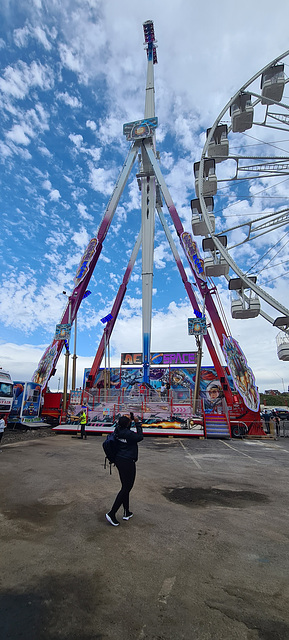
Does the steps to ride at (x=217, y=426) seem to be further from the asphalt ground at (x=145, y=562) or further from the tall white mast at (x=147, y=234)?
the tall white mast at (x=147, y=234)

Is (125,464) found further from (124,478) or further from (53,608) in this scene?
(53,608)

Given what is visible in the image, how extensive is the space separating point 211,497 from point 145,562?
296cm

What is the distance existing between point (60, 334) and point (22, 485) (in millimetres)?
21356

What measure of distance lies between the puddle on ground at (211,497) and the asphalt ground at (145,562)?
2 cm

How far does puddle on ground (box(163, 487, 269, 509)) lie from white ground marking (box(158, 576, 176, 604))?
2.53 metres

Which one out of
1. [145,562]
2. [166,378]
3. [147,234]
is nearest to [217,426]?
[145,562]

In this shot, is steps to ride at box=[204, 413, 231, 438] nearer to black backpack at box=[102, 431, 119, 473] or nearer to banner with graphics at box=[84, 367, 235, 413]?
black backpack at box=[102, 431, 119, 473]

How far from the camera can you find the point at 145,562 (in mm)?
3385

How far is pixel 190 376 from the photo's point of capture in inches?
1727

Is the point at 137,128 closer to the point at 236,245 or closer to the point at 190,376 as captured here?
the point at 236,245

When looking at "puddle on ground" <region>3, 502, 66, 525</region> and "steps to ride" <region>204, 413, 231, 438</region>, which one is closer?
"puddle on ground" <region>3, 502, 66, 525</region>

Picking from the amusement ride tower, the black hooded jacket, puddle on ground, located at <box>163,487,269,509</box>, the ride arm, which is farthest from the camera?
the ride arm

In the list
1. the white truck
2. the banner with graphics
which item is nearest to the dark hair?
the white truck

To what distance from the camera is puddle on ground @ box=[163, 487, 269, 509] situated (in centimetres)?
557
